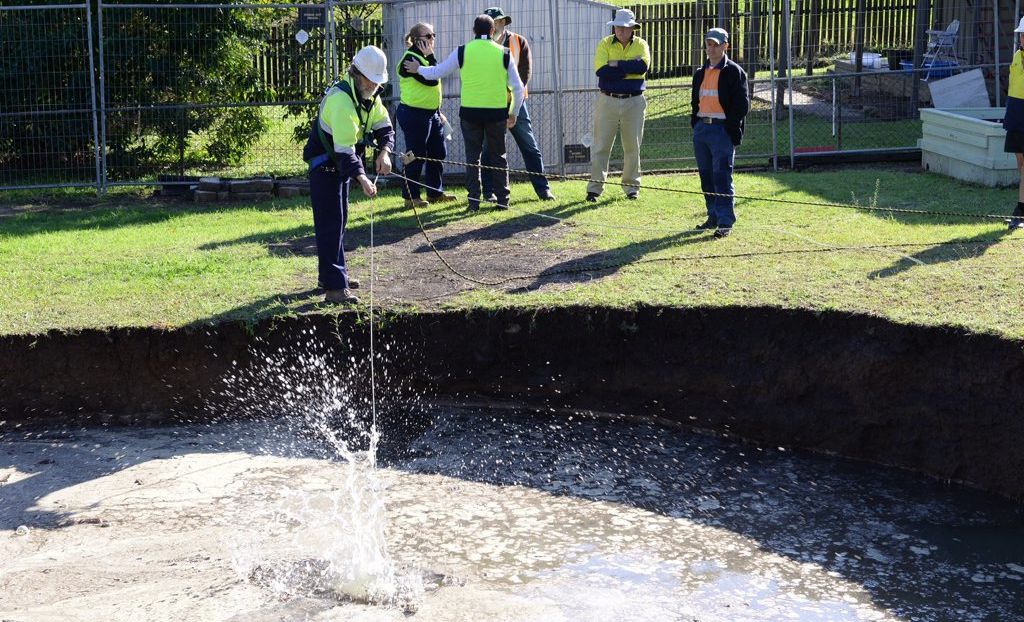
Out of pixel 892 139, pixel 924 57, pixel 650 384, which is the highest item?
pixel 924 57

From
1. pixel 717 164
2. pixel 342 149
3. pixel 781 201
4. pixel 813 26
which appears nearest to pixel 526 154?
pixel 717 164

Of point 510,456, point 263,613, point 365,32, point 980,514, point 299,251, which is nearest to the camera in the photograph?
point 263,613

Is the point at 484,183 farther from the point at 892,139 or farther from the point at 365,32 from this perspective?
the point at 892,139

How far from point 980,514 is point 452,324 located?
398cm

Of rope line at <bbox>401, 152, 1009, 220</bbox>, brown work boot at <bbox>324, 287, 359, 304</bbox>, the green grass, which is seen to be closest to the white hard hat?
rope line at <bbox>401, 152, 1009, 220</bbox>

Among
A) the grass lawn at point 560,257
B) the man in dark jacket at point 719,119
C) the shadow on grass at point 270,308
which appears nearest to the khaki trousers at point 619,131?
the grass lawn at point 560,257

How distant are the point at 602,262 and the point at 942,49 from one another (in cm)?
1073

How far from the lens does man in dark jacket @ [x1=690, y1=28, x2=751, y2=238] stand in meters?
10.5

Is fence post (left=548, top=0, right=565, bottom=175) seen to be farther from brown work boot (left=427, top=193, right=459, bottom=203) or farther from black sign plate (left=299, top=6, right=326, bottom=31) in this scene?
black sign plate (left=299, top=6, right=326, bottom=31)

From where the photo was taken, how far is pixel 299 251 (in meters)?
11.1

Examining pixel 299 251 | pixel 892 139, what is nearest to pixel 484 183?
pixel 299 251

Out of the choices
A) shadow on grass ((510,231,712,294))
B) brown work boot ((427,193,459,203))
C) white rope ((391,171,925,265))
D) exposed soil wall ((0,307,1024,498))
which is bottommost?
exposed soil wall ((0,307,1024,498))

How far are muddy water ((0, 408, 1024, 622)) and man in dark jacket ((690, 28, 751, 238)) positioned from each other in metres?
3.00

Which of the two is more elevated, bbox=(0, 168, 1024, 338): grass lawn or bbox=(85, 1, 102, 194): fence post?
bbox=(85, 1, 102, 194): fence post
